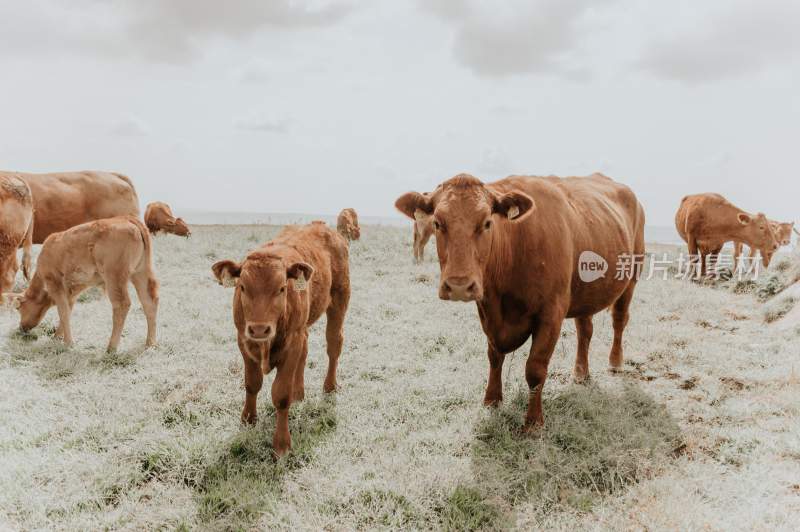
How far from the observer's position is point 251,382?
203 inches

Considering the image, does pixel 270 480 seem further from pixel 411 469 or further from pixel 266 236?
pixel 266 236

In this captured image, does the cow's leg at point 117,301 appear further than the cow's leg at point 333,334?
Yes

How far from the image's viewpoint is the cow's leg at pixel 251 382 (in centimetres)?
506

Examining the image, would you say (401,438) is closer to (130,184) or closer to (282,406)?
(282,406)

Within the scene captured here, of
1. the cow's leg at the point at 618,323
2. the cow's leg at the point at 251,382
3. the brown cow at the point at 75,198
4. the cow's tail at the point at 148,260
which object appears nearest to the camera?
the cow's leg at the point at 251,382

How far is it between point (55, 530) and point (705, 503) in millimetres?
4940

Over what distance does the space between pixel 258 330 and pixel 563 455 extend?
2.95 m

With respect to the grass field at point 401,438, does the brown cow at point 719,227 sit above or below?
above

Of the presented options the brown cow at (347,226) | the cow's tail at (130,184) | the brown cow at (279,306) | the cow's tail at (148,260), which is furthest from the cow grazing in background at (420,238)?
the brown cow at (279,306)

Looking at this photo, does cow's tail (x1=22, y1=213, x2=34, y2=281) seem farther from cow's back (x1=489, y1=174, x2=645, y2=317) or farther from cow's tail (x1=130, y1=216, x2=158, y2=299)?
cow's back (x1=489, y1=174, x2=645, y2=317)

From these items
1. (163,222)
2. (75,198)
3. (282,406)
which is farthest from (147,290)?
(163,222)

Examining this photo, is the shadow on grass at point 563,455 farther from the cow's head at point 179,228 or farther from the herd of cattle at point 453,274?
the cow's head at point 179,228

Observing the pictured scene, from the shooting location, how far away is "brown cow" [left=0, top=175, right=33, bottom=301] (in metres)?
10.3
